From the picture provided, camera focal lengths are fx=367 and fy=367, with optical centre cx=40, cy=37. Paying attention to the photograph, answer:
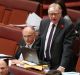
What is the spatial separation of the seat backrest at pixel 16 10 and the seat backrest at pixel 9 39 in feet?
0.97

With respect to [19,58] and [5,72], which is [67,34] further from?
[5,72]

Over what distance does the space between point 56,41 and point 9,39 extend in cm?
35

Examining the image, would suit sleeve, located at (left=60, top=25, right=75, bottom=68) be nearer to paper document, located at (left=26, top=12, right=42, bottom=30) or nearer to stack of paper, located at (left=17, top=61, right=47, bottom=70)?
stack of paper, located at (left=17, top=61, right=47, bottom=70)

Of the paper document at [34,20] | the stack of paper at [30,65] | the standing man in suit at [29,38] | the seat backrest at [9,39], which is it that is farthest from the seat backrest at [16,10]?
the stack of paper at [30,65]

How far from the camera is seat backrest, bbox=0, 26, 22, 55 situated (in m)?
1.74

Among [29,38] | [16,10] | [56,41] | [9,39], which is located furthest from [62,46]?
[16,10]

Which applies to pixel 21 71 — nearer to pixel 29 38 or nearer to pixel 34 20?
pixel 29 38

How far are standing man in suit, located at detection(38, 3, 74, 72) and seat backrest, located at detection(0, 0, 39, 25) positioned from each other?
1.76 feet

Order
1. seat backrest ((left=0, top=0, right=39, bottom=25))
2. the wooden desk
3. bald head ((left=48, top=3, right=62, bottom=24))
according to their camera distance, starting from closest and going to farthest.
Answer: the wooden desk, bald head ((left=48, top=3, right=62, bottom=24)), seat backrest ((left=0, top=0, right=39, bottom=25))

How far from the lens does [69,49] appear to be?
1.49 meters

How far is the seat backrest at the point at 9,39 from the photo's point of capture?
5.71 feet

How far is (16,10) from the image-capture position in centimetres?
210

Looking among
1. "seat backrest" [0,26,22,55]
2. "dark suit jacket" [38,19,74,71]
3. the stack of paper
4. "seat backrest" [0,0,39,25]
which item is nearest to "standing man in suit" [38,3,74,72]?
"dark suit jacket" [38,19,74,71]

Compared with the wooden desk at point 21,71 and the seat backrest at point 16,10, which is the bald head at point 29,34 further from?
the seat backrest at point 16,10
